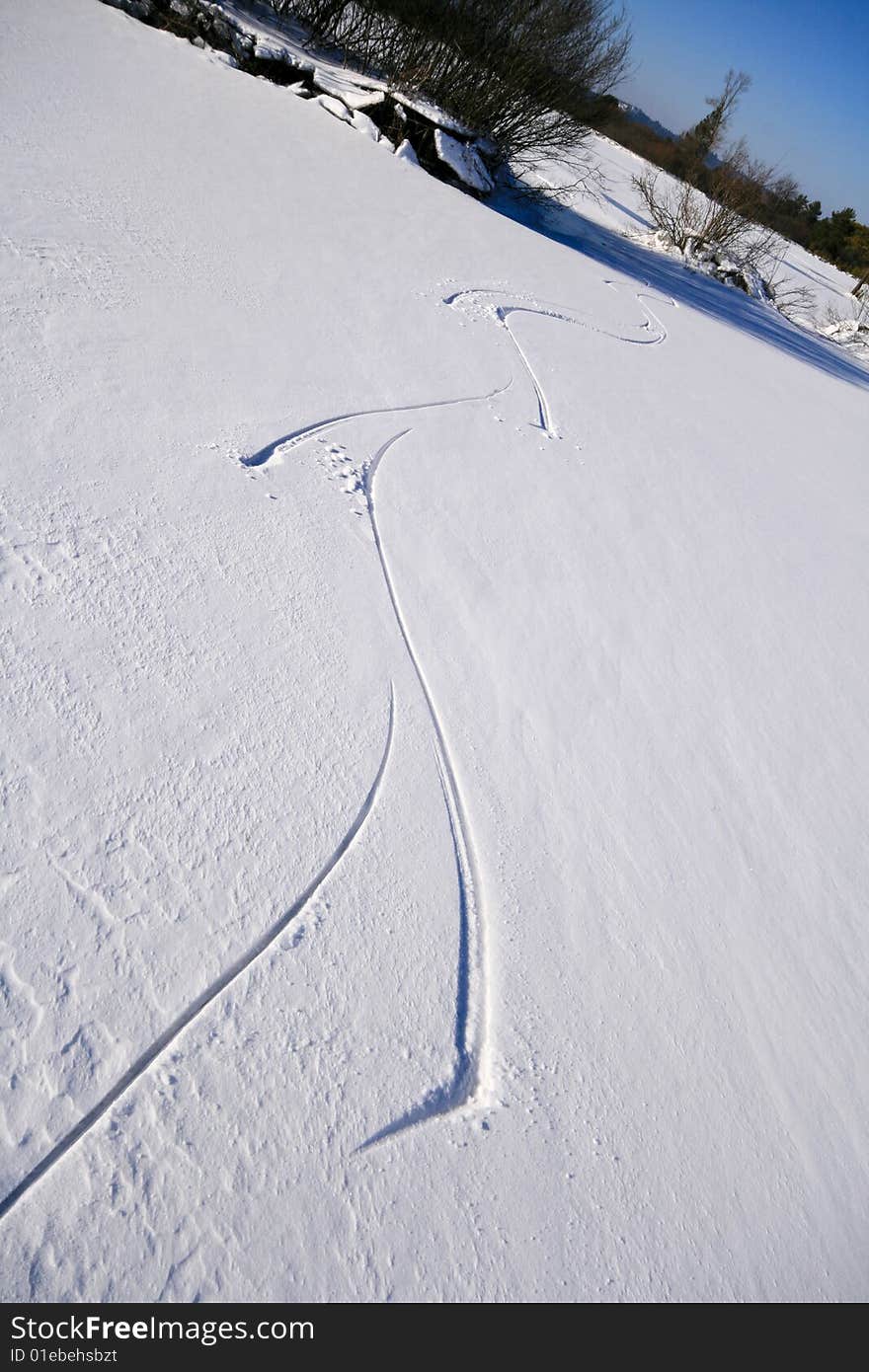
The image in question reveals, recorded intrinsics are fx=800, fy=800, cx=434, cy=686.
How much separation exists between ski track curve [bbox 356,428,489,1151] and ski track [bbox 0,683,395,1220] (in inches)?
7.8

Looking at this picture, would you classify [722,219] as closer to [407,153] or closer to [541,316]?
[407,153]

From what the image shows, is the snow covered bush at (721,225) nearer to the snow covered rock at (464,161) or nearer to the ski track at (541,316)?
the snow covered rock at (464,161)

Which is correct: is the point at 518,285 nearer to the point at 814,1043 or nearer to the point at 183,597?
the point at 183,597

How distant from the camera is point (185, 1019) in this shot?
1287mm

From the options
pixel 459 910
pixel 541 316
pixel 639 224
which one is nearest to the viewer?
pixel 459 910

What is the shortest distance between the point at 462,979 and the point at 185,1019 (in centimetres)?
51

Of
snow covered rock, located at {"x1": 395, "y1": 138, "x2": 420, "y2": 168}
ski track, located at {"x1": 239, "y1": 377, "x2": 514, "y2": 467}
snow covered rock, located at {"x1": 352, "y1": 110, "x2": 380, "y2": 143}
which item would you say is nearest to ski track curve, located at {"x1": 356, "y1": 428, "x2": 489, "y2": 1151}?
ski track, located at {"x1": 239, "y1": 377, "x2": 514, "y2": 467}

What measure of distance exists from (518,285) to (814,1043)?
4.03 meters

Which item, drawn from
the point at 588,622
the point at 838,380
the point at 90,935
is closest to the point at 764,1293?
the point at 90,935

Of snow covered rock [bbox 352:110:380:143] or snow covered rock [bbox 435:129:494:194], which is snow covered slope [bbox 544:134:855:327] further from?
snow covered rock [bbox 352:110:380:143]

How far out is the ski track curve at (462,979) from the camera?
1330mm

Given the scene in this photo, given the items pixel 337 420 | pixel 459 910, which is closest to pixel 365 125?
pixel 337 420

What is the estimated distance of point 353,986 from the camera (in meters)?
1.41

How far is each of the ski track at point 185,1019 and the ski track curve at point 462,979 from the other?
20 cm
